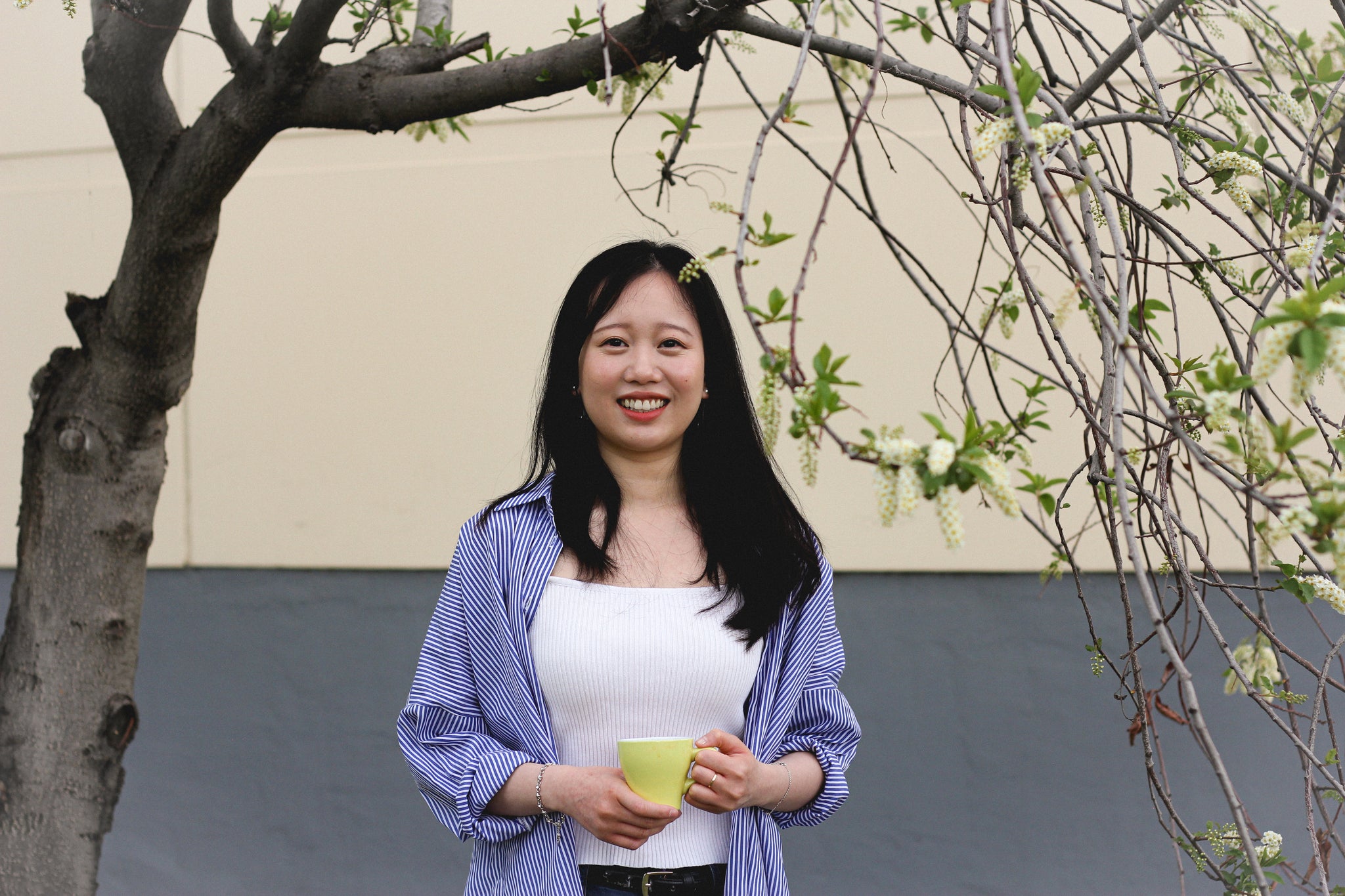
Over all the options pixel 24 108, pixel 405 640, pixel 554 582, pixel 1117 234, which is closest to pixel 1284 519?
pixel 1117 234

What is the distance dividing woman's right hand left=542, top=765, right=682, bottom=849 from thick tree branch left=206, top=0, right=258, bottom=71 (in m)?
1.41

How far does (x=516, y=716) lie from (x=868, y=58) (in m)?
1.13

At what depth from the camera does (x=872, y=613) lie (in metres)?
3.22

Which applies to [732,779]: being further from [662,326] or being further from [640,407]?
[662,326]

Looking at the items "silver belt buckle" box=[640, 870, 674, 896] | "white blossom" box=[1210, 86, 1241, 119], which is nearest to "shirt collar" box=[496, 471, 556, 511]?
"silver belt buckle" box=[640, 870, 674, 896]

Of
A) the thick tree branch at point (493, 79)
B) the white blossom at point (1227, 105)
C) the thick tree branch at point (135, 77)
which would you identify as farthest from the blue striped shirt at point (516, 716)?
the thick tree branch at point (135, 77)

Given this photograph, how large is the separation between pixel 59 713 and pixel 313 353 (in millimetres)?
1696

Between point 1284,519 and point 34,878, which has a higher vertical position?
point 1284,519

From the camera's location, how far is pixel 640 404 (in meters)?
1.63

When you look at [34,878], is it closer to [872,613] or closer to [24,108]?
[872,613]

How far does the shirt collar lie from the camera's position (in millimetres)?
1713

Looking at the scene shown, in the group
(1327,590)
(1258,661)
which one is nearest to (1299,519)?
(1327,590)

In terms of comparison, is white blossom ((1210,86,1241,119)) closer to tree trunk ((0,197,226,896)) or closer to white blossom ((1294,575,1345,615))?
white blossom ((1294,575,1345,615))

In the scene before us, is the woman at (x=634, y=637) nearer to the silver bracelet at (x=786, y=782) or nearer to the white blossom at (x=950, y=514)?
the silver bracelet at (x=786, y=782)
